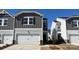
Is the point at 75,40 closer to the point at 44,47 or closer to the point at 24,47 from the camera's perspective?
the point at 44,47

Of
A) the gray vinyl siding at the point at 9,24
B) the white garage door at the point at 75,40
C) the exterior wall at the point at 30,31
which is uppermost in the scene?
the gray vinyl siding at the point at 9,24

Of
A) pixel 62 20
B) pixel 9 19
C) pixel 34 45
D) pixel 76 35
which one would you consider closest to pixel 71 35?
pixel 76 35

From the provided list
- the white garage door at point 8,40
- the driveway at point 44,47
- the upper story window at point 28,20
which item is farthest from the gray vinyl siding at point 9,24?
the driveway at point 44,47

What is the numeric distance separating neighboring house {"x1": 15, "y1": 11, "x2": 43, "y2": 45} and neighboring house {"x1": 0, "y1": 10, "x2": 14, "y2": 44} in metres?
0.21

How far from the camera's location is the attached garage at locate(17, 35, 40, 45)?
7.77 meters

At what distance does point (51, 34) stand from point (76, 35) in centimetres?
100

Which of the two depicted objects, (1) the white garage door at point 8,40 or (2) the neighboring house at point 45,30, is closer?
(2) the neighboring house at point 45,30

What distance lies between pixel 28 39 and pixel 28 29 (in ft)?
1.48

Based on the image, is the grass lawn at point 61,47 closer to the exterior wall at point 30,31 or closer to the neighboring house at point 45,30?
the neighboring house at point 45,30

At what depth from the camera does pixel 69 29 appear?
7582 mm

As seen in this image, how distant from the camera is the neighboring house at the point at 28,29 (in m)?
7.69

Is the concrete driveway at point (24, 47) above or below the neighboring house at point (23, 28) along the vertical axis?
below

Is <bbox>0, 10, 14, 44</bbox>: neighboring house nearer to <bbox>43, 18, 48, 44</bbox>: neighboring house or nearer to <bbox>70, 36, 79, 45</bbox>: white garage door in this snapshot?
<bbox>43, 18, 48, 44</bbox>: neighboring house
